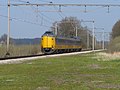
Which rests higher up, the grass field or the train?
the train

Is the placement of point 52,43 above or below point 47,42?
below

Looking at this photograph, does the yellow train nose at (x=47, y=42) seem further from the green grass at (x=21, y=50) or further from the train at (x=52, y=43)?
the green grass at (x=21, y=50)

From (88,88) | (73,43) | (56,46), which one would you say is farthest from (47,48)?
(88,88)

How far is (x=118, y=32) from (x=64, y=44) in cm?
4641

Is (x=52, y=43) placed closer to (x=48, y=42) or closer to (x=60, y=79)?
(x=48, y=42)

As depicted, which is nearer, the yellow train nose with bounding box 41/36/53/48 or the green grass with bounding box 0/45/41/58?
the green grass with bounding box 0/45/41/58

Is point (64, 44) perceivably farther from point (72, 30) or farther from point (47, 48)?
point (72, 30)

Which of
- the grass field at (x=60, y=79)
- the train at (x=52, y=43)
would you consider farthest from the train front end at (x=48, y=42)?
the grass field at (x=60, y=79)

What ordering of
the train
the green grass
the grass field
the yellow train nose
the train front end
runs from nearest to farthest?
the grass field → the green grass → the yellow train nose → the train front end → the train

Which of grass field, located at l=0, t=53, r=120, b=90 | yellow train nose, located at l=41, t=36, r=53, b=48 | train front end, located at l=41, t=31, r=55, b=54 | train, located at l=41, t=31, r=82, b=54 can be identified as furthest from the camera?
train, located at l=41, t=31, r=82, b=54

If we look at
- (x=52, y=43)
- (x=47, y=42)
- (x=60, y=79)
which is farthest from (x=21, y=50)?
(x=60, y=79)

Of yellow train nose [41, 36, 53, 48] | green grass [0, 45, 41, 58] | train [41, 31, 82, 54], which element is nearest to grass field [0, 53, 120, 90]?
green grass [0, 45, 41, 58]

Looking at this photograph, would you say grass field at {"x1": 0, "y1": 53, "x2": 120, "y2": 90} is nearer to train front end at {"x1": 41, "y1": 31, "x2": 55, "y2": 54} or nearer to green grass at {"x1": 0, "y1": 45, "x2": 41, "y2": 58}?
green grass at {"x1": 0, "y1": 45, "x2": 41, "y2": 58}

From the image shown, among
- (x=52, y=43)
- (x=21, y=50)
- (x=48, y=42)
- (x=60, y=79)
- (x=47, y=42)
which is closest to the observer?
(x=60, y=79)
